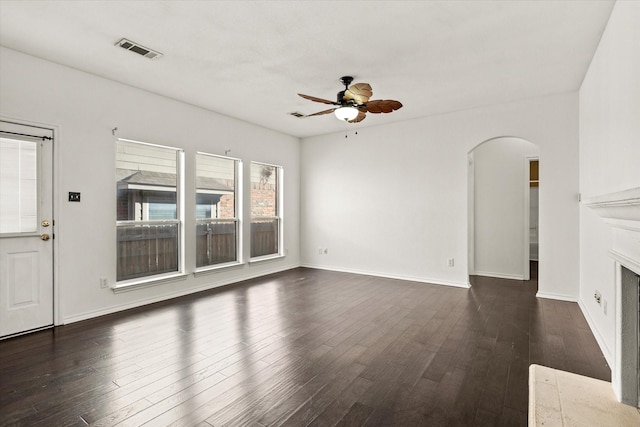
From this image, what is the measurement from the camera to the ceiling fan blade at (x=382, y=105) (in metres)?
3.51

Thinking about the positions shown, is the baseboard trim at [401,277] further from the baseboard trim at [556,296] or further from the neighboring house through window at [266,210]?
the neighboring house through window at [266,210]

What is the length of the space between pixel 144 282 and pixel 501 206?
6214 mm

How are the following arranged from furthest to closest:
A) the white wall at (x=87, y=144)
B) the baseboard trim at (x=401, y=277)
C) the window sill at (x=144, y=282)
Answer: the baseboard trim at (x=401, y=277), the window sill at (x=144, y=282), the white wall at (x=87, y=144)

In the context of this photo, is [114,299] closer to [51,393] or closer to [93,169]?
[93,169]

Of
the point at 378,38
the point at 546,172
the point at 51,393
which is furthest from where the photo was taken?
the point at 546,172

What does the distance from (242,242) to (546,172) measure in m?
4.95

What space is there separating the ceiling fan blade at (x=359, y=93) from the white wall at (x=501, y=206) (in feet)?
12.6

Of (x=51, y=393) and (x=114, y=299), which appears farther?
(x=114, y=299)

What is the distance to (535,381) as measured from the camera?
7.64 feet

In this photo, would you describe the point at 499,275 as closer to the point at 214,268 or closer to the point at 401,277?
the point at 401,277

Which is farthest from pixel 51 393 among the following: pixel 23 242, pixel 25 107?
pixel 25 107

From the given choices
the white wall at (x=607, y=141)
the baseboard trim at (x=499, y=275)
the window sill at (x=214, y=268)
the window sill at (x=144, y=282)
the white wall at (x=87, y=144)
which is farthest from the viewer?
the baseboard trim at (x=499, y=275)

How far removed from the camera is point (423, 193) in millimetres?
5766

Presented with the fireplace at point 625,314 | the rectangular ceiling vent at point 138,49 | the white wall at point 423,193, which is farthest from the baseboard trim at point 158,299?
the fireplace at point 625,314
